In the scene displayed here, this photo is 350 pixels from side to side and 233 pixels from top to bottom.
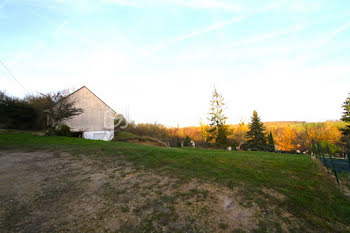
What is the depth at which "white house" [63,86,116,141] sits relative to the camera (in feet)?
70.9

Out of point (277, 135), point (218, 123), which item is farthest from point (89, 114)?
point (277, 135)

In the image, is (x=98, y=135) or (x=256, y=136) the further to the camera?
(x=256, y=136)

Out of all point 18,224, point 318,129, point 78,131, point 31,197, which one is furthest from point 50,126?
point 318,129

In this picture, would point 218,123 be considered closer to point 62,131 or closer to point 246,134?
point 246,134

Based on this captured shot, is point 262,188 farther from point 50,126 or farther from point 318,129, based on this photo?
point 318,129

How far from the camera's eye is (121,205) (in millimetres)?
3533

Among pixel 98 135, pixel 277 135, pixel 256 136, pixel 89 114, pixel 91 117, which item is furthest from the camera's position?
pixel 277 135

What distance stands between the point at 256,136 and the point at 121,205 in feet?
102

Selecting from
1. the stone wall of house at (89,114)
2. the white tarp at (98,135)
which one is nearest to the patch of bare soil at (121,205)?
the stone wall of house at (89,114)

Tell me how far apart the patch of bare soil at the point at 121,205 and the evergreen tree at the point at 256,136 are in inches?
1130

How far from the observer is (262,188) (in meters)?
4.43

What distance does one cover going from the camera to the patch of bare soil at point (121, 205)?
287 centimetres

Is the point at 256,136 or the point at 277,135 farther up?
the point at 256,136

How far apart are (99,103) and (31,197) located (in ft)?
73.0
